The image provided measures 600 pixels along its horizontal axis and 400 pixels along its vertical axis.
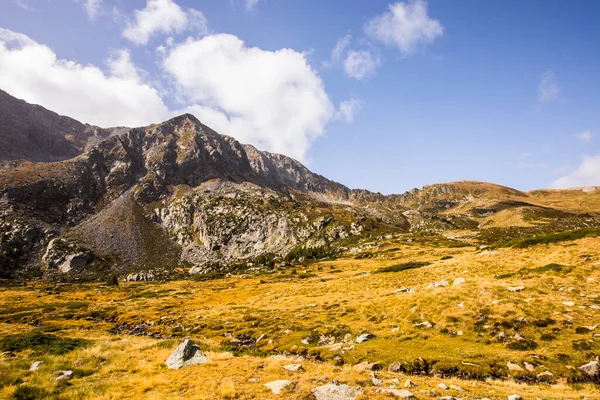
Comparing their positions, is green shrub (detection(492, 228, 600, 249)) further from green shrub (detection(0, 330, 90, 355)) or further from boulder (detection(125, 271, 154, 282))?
boulder (detection(125, 271, 154, 282))

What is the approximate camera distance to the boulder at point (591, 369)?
637 inches

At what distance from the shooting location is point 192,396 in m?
13.6

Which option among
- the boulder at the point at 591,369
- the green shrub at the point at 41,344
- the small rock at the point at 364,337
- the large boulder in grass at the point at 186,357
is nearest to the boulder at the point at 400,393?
the boulder at the point at 591,369

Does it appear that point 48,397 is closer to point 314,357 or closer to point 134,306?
point 314,357

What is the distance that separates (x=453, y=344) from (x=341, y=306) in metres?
19.8

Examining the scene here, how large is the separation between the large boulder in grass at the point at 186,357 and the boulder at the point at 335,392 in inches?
376

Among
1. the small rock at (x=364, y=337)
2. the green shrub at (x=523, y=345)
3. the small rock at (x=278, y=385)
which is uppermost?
the small rock at (x=278, y=385)

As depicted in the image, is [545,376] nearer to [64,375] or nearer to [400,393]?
[400,393]

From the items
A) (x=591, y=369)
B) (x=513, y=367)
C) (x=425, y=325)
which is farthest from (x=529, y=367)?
(x=425, y=325)

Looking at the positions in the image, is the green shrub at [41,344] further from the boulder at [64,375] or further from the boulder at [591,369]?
the boulder at [591,369]

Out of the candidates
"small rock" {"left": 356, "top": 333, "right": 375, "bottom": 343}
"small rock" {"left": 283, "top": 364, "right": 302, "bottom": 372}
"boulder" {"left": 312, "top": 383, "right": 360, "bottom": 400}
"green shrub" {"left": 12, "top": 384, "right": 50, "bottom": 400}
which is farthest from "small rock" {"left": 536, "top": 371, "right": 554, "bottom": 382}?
"green shrub" {"left": 12, "top": 384, "right": 50, "bottom": 400}

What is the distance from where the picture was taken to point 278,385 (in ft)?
46.8

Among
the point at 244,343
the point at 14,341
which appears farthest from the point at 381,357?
the point at 14,341

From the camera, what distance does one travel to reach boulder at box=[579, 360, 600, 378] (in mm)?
16172
